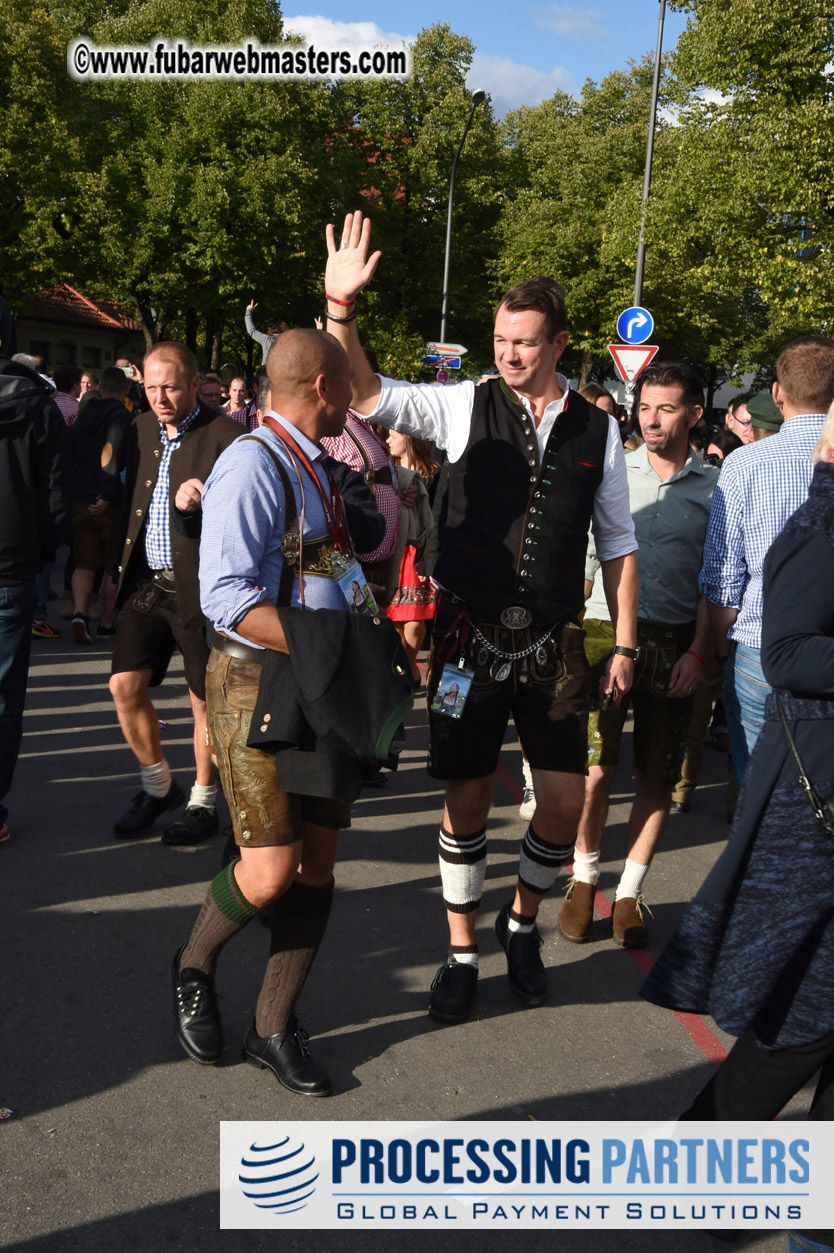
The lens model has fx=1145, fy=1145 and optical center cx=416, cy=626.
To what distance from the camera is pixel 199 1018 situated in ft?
11.1

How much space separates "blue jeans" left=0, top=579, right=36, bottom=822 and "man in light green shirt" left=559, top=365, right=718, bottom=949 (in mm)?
2411

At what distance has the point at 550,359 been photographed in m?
3.74

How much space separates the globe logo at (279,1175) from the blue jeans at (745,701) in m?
1.67

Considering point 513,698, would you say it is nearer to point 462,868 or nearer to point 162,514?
point 462,868

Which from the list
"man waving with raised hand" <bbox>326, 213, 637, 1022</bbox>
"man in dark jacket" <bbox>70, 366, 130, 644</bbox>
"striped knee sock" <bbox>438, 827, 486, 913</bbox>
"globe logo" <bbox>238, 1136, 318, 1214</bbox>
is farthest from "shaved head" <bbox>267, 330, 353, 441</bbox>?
"man in dark jacket" <bbox>70, 366, 130, 644</bbox>

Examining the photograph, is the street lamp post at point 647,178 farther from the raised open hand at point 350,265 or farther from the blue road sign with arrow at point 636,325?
the raised open hand at point 350,265

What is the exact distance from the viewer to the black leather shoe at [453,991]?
3750mm

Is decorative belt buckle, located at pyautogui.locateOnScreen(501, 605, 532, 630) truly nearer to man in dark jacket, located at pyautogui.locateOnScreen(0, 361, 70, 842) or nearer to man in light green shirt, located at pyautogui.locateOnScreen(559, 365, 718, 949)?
man in light green shirt, located at pyautogui.locateOnScreen(559, 365, 718, 949)

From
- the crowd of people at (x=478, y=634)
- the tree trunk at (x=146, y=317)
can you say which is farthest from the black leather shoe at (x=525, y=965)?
the tree trunk at (x=146, y=317)

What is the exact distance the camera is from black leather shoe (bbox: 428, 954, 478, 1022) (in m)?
3.75

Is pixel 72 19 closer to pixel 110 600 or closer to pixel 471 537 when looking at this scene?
pixel 110 600

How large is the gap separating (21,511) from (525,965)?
109 inches

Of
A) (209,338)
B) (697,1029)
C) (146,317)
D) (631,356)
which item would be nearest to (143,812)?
(697,1029)

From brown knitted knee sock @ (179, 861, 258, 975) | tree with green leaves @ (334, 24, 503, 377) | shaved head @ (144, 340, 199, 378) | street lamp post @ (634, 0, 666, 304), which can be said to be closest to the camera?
brown knitted knee sock @ (179, 861, 258, 975)
